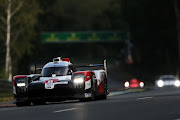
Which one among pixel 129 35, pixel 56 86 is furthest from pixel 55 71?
pixel 129 35

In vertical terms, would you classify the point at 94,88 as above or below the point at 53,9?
below

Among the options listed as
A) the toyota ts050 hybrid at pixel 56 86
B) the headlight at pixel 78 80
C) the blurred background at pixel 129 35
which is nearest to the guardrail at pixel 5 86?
the toyota ts050 hybrid at pixel 56 86

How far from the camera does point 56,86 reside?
2036cm

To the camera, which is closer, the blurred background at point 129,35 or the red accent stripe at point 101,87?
the red accent stripe at point 101,87

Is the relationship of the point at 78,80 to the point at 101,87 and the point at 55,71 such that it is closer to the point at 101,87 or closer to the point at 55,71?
the point at 55,71

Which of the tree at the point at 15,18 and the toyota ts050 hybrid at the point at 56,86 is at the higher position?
the tree at the point at 15,18

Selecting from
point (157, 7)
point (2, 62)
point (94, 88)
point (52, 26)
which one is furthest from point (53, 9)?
point (94, 88)

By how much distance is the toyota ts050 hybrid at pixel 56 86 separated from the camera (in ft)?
66.8

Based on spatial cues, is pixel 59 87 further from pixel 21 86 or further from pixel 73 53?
pixel 73 53

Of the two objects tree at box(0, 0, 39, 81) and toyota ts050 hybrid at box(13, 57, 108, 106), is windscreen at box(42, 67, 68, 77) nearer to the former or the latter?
toyota ts050 hybrid at box(13, 57, 108, 106)

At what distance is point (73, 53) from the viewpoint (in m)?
174

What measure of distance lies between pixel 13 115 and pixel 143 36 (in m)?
84.9

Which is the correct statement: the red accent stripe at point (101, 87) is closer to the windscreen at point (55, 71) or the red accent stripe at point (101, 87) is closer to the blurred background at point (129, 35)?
the windscreen at point (55, 71)

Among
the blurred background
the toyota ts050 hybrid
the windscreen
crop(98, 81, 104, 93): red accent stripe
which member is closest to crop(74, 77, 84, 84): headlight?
the toyota ts050 hybrid
